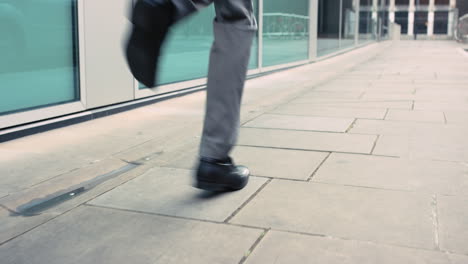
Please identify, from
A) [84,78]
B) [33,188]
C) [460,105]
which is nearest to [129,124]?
[84,78]

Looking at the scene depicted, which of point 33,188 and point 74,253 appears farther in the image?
point 33,188

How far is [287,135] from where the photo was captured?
3.17 metres

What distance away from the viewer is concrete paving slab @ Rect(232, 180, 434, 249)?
165cm

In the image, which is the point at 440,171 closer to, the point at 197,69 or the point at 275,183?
the point at 275,183

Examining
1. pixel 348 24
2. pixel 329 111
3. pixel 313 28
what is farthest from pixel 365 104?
pixel 348 24

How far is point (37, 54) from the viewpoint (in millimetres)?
3213

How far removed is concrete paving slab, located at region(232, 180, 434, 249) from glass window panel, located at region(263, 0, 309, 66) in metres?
5.47

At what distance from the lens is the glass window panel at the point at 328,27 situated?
35.8 ft

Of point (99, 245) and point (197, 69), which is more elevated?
point (197, 69)

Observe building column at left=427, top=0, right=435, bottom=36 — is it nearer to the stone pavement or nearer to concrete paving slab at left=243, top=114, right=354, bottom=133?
concrete paving slab at left=243, top=114, right=354, bottom=133

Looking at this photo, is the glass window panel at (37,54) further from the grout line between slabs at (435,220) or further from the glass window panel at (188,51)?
the grout line between slabs at (435,220)

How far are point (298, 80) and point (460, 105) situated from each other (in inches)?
97.7

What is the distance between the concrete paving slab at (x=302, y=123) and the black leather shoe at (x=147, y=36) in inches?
72.7

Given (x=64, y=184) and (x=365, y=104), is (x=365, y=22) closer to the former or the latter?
(x=365, y=104)
